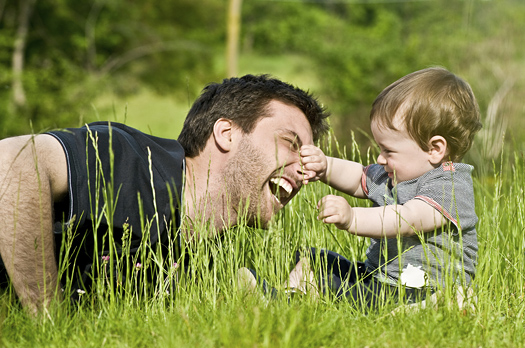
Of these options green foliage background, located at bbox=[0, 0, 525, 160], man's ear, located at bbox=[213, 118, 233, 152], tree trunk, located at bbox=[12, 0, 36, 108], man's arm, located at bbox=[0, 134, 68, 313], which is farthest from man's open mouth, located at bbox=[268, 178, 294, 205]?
tree trunk, located at bbox=[12, 0, 36, 108]

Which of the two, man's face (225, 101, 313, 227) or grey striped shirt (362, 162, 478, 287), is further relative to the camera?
man's face (225, 101, 313, 227)

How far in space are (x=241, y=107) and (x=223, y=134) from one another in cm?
17

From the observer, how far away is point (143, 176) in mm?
2518

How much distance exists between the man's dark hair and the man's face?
7 cm

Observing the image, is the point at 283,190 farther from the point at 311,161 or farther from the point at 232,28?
the point at 232,28

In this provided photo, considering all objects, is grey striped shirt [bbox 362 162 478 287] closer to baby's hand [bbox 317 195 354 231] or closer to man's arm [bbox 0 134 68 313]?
baby's hand [bbox 317 195 354 231]

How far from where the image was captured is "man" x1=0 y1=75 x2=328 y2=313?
224 centimetres

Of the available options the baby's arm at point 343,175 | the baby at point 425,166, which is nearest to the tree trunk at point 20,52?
the baby's arm at point 343,175

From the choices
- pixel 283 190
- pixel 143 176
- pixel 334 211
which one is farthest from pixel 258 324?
pixel 283 190

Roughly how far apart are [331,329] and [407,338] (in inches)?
10.0

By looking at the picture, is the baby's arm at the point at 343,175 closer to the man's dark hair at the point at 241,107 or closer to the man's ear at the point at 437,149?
the man's dark hair at the point at 241,107

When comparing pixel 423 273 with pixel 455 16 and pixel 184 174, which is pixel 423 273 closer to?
pixel 184 174

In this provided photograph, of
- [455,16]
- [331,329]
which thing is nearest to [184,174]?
[331,329]

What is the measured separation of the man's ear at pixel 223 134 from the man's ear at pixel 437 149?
0.97 metres
